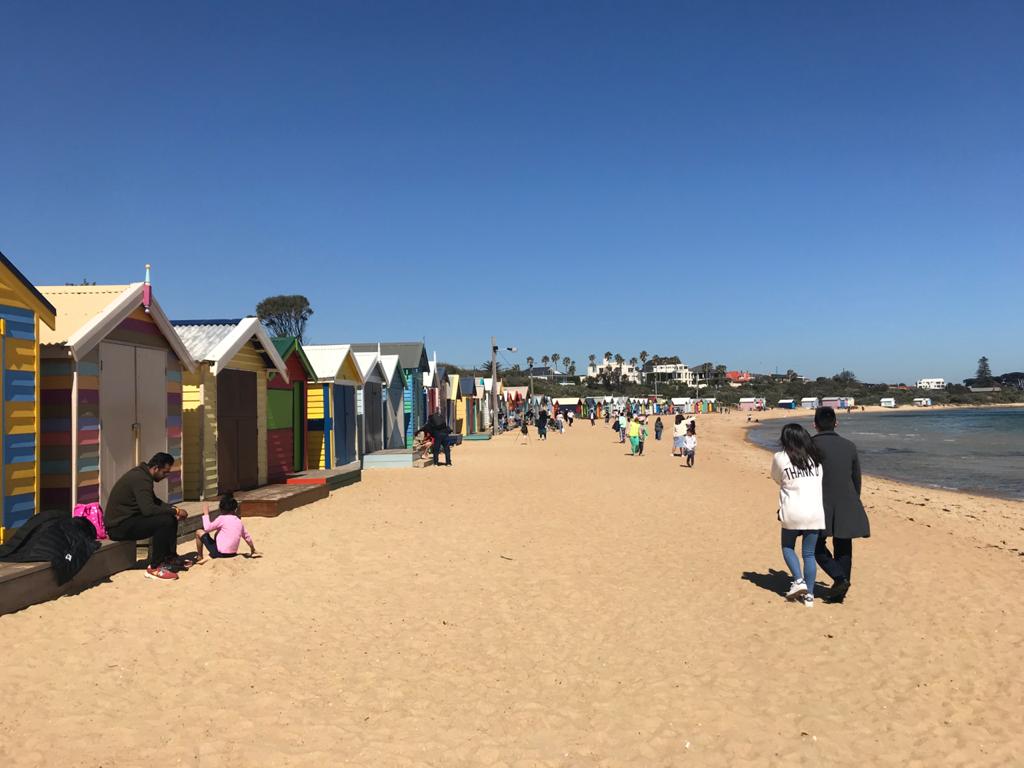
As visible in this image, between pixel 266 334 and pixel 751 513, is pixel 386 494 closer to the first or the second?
pixel 266 334

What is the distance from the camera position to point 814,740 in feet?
14.9

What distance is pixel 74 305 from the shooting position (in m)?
9.38

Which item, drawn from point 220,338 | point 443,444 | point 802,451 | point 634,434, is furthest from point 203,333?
point 634,434

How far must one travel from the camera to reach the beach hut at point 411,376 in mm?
28500

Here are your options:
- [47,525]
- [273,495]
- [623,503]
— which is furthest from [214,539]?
[623,503]

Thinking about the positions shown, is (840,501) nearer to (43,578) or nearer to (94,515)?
(43,578)

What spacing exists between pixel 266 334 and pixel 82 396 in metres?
6.08

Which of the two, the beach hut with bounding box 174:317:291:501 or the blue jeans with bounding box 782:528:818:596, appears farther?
the beach hut with bounding box 174:317:291:501

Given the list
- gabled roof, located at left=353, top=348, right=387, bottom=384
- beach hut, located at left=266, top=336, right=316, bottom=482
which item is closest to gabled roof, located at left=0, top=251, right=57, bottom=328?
beach hut, located at left=266, top=336, right=316, bottom=482

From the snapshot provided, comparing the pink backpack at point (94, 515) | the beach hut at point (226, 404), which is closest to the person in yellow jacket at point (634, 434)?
the beach hut at point (226, 404)

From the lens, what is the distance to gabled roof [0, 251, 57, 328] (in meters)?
7.51

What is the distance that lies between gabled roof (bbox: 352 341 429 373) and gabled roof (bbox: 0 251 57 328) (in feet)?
68.5

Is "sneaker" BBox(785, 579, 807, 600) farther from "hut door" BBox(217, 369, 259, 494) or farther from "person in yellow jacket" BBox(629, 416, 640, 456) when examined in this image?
"person in yellow jacket" BBox(629, 416, 640, 456)

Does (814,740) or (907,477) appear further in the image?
(907,477)
